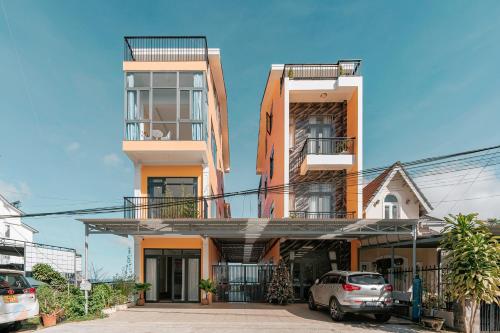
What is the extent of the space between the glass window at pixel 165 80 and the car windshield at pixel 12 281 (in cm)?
998

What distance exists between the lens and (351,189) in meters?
17.4

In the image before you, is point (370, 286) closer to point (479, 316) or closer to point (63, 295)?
point (479, 316)

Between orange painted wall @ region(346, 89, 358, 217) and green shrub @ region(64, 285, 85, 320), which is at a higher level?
orange painted wall @ region(346, 89, 358, 217)

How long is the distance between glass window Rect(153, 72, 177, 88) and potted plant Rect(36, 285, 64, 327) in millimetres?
9843

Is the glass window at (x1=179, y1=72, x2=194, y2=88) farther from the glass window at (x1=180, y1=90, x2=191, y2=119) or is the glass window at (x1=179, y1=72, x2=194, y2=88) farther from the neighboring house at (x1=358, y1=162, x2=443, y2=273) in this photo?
the neighboring house at (x1=358, y1=162, x2=443, y2=273)

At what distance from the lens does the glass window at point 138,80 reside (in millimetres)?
16594

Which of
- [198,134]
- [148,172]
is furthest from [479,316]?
[148,172]

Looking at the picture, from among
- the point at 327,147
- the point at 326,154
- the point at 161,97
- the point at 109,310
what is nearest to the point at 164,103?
the point at 161,97

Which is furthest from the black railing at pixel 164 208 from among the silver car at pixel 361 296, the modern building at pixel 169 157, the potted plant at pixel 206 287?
the silver car at pixel 361 296

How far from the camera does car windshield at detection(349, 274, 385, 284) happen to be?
37.3 feet

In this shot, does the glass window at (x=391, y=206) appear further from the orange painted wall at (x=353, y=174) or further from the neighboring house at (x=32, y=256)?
the neighboring house at (x=32, y=256)

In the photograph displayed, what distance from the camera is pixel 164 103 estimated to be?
1778cm

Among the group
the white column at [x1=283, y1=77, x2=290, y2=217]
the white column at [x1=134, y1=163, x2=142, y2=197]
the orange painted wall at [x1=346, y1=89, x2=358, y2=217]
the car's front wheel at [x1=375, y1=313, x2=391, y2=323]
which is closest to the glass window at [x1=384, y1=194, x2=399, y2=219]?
the orange painted wall at [x1=346, y1=89, x2=358, y2=217]

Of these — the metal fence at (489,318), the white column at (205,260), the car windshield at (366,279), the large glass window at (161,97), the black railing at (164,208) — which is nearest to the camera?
the metal fence at (489,318)
